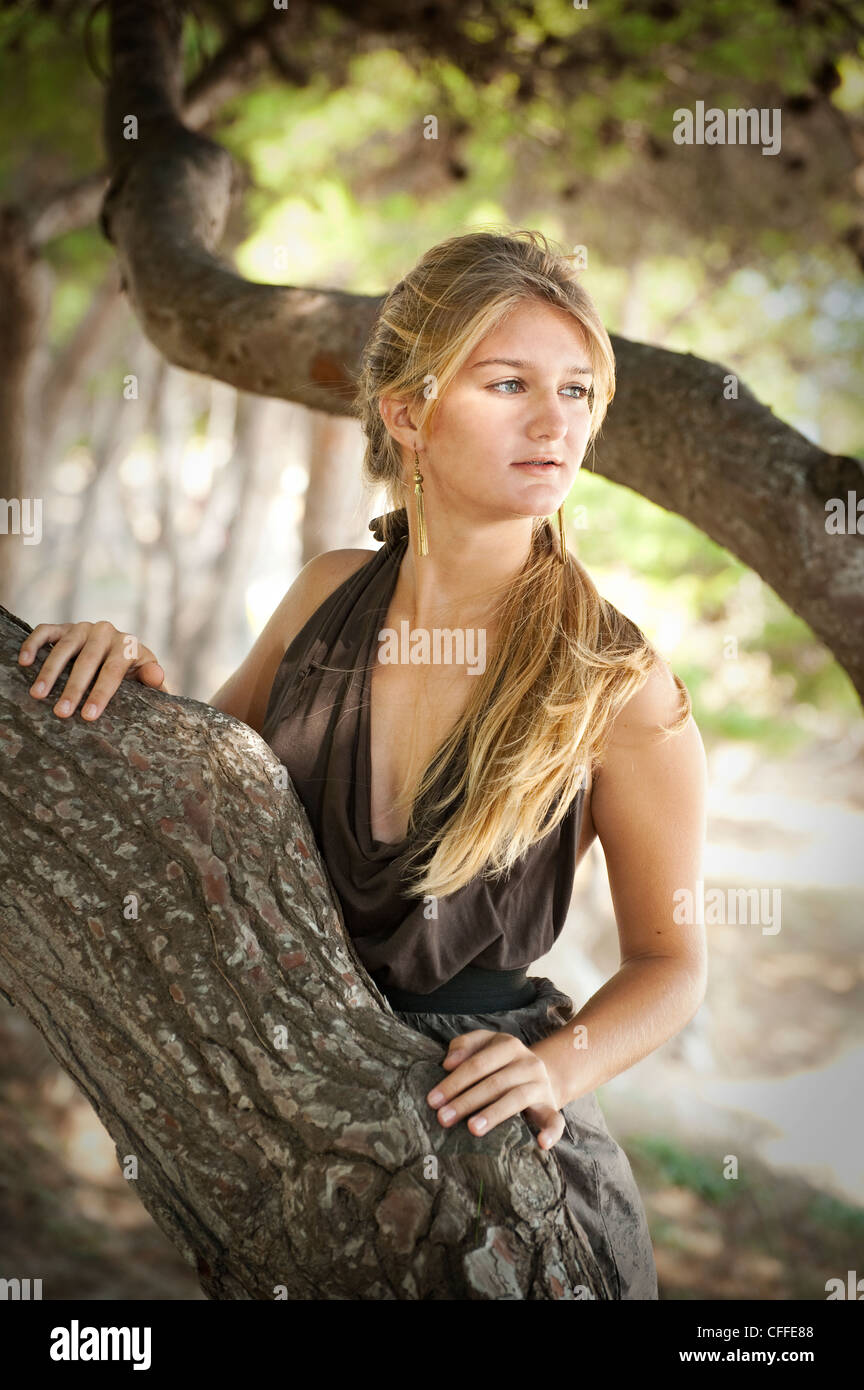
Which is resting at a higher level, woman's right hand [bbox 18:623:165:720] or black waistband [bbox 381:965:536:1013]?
woman's right hand [bbox 18:623:165:720]

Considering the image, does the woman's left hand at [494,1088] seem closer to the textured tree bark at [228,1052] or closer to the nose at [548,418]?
the textured tree bark at [228,1052]

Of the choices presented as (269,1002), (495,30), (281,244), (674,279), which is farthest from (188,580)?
(269,1002)

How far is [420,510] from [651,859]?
2.29 ft

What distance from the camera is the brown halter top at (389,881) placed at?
69.1 inches

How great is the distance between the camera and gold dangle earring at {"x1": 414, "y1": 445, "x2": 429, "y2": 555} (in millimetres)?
2029

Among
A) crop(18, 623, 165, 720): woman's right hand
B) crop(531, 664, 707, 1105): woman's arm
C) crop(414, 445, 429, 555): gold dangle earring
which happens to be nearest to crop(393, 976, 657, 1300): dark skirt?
crop(531, 664, 707, 1105): woman's arm

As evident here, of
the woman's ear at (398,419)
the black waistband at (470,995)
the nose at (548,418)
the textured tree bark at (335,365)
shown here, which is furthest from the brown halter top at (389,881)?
the textured tree bark at (335,365)

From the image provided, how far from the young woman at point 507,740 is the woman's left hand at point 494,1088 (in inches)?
1.8

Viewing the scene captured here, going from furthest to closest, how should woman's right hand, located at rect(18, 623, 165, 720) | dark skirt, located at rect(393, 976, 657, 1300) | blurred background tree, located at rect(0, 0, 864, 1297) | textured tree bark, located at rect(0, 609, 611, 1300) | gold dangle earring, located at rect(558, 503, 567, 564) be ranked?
blurred background tree, located at rect(0, 0, 864, 1297) → gold dangle earring, located at rect(558, 503, 567, 564) → dark skirt, located at rect(393, 976, 657, 1300) → woman's right hand, located at rect(18, 623, 165, 720) → textured tree bark, located at rect(0, 609, 611, 1300)

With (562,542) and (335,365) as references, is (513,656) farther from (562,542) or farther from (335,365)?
(335,365)

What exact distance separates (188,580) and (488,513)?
390 inches

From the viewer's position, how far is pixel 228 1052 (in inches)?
58.9

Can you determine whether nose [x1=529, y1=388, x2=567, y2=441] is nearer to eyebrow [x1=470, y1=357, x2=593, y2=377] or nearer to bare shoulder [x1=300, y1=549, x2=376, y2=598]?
eyebrow [x1=470, y1=357, x2=593, y2=377]

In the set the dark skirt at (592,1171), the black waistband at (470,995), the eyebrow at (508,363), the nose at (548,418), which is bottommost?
the dark skirt at (592,1171)
